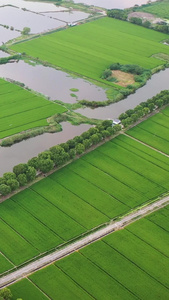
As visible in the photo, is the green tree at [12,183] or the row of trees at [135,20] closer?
the green tree at [12,183]

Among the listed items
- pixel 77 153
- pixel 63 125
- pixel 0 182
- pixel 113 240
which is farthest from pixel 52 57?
pixel 113 240

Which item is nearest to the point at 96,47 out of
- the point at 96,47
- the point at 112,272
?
the point at 96,47

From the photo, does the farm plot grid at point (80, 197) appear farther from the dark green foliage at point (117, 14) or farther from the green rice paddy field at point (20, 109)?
the dark green foliage at point (117, 14)

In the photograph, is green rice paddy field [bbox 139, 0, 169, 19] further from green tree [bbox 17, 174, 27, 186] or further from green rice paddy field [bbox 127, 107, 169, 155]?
green tree [bbox 17, 174, 27, 186]

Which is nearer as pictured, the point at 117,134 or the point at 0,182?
the point at 0,182

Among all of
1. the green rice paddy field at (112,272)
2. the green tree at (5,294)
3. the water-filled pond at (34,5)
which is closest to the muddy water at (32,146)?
the green rice paddy field at (112,272)

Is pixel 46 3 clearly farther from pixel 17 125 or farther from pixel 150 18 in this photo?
pixel 17 125
